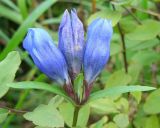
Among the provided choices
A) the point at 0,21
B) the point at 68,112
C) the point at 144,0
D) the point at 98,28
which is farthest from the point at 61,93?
the point at 0,21

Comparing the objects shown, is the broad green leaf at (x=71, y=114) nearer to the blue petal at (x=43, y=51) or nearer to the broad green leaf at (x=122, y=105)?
the broad green leaf at (x=122, y=105)

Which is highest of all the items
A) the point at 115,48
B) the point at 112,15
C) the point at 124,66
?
the point at 112,15

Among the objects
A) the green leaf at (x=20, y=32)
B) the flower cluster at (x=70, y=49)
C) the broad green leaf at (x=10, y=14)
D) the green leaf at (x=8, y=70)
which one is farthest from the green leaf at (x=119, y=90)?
the broad green leaf at (x=10, y=14)

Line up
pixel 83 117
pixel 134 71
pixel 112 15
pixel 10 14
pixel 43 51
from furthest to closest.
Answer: pixel 10 14
pixel 134 71
pixel 112 15
pixel 83 117
pixel 43 51

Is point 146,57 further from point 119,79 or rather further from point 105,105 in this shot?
point 105,105

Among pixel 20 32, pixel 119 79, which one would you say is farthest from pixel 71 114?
pixel 20 32

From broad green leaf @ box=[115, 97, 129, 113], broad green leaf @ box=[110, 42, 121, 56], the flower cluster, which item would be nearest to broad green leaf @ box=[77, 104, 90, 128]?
broad green leaf @ box=[115, 97, 129, 113]
